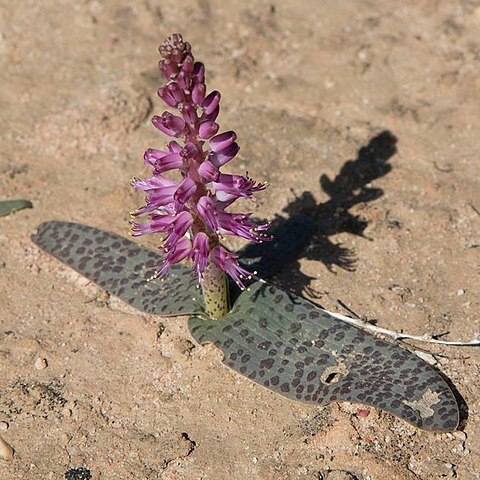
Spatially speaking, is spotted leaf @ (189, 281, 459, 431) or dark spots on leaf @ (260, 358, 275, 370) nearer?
spotted leaf @ (189, 281, 459, 431)

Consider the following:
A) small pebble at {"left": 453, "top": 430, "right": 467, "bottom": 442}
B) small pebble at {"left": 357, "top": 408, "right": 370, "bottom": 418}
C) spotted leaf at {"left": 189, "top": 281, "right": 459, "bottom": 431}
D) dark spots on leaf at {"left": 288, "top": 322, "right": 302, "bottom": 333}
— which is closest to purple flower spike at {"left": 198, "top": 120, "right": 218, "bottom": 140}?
spotted leaf at {"left": 189, "top": 281, "right": 459, "bottom": 431}

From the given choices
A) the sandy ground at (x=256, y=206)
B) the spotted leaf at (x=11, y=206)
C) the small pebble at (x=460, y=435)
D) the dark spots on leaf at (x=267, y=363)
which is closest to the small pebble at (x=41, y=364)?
the sandy ground at (x=256, y=206)

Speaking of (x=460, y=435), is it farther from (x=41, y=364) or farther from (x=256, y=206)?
(x=41, y=364)

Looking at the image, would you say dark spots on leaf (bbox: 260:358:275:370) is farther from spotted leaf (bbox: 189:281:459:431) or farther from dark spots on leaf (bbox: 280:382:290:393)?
dark spots on leaf (bbox: 280:382:290:393)

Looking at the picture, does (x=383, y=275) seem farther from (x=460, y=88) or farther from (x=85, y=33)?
(x=85, y=33)

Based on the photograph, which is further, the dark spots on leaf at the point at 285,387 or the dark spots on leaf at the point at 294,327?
the dark spots on leaf at the point at 294,327

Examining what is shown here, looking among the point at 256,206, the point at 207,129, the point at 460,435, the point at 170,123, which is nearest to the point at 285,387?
the point at 460,435

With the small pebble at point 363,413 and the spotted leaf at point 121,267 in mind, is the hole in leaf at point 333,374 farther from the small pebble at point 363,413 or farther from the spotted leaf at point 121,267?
the spotted leaf at point 121,267
